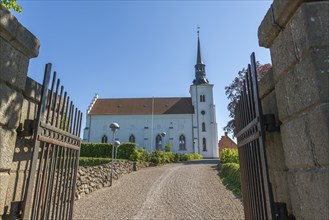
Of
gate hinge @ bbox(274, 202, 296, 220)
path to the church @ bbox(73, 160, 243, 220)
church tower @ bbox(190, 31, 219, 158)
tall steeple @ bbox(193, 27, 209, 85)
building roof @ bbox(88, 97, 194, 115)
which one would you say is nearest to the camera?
gate hinge @ bbox(274, 202, 296, 220)

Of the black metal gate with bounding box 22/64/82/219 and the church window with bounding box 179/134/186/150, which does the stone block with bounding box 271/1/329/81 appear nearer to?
the black metal gate with bounding box 22/64/82/219

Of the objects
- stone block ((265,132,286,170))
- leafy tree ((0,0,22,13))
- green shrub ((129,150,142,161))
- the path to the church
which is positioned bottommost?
the path to the church

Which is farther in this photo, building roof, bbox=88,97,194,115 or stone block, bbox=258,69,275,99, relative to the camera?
building roof, bbox=88,97,194,115

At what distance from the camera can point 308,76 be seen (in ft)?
5.26

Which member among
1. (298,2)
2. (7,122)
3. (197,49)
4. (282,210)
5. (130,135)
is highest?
(197,49)

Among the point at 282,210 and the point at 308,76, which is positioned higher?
the point at 308,76

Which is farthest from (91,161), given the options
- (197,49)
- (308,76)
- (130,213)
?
(197,49)

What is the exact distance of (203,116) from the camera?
43.6 metres

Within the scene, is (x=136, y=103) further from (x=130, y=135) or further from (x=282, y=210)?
(x=282, y=210)

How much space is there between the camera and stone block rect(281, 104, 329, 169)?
146cm

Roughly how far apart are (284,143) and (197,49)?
48997 mm

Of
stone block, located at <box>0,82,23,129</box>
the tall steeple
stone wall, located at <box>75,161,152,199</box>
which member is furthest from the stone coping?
the tall steeple

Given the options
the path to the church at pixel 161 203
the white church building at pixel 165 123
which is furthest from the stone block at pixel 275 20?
the white church building at pixel 165 123

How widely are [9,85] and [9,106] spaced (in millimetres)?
194
